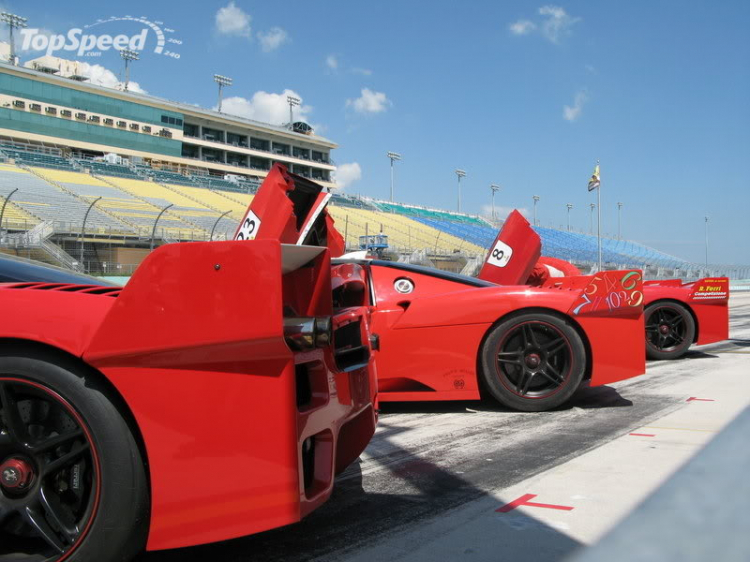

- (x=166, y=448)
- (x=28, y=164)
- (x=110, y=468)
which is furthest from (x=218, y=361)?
(x=28, y=164)

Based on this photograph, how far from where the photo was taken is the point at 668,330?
7.96 meters

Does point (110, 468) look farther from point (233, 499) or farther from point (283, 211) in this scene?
point (283, 211)

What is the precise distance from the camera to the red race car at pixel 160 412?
203 cm

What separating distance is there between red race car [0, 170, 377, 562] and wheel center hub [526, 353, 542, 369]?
3038 mm

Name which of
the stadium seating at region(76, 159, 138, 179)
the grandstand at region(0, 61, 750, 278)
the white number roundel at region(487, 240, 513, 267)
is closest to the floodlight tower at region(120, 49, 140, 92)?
the grandstand at region(0, 61, 750, 278)

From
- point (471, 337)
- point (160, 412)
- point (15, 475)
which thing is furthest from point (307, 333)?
point (471, 337)

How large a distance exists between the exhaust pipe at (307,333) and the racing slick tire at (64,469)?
23.7 inches

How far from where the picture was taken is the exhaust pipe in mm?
2136

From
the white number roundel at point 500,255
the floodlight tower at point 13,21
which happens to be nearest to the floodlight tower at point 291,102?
the floodlight tower at point 13,21

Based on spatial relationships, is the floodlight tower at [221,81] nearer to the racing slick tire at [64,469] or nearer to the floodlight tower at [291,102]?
the floodlight tower at [291,102]

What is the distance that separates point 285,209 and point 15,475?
11.7 feet

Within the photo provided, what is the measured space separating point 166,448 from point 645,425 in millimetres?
3466

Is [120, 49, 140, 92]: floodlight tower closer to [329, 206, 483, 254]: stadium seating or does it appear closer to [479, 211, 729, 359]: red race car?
[329, 206, 483, 254]: stadium seating

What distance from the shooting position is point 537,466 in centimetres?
346
